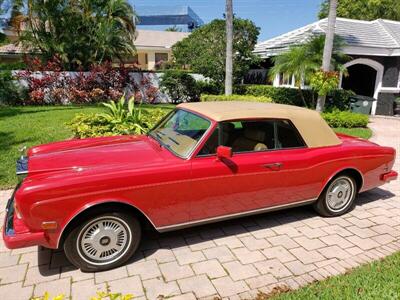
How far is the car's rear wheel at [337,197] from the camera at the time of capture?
178 inches

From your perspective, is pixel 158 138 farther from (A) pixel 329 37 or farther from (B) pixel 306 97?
(B) pixel 306 97

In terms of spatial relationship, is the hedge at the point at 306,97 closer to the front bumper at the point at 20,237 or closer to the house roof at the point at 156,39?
the front bumper at the point at 20,237

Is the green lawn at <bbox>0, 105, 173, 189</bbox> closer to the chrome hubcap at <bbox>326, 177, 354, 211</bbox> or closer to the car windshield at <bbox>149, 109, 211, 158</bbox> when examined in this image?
the car windshield at <bbox>149, 109, 211, 158</bbox>

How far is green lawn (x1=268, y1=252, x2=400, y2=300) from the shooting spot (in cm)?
296

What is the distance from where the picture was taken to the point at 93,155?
3654mm

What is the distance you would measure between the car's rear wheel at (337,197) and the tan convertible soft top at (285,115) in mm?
574

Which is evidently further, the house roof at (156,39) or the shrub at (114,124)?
the house roof at (156,39)

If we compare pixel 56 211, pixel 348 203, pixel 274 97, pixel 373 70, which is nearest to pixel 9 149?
pixel 56 211

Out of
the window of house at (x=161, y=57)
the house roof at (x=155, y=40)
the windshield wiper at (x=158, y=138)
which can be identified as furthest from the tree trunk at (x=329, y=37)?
the window of house at (x=161, y=57)

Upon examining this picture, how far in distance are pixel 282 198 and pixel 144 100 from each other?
1401 cm

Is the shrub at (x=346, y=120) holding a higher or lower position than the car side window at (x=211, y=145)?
lower

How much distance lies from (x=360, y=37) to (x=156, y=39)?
30525 mm

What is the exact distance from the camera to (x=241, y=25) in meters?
16.4

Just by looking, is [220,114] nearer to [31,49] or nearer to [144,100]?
[144,100]
